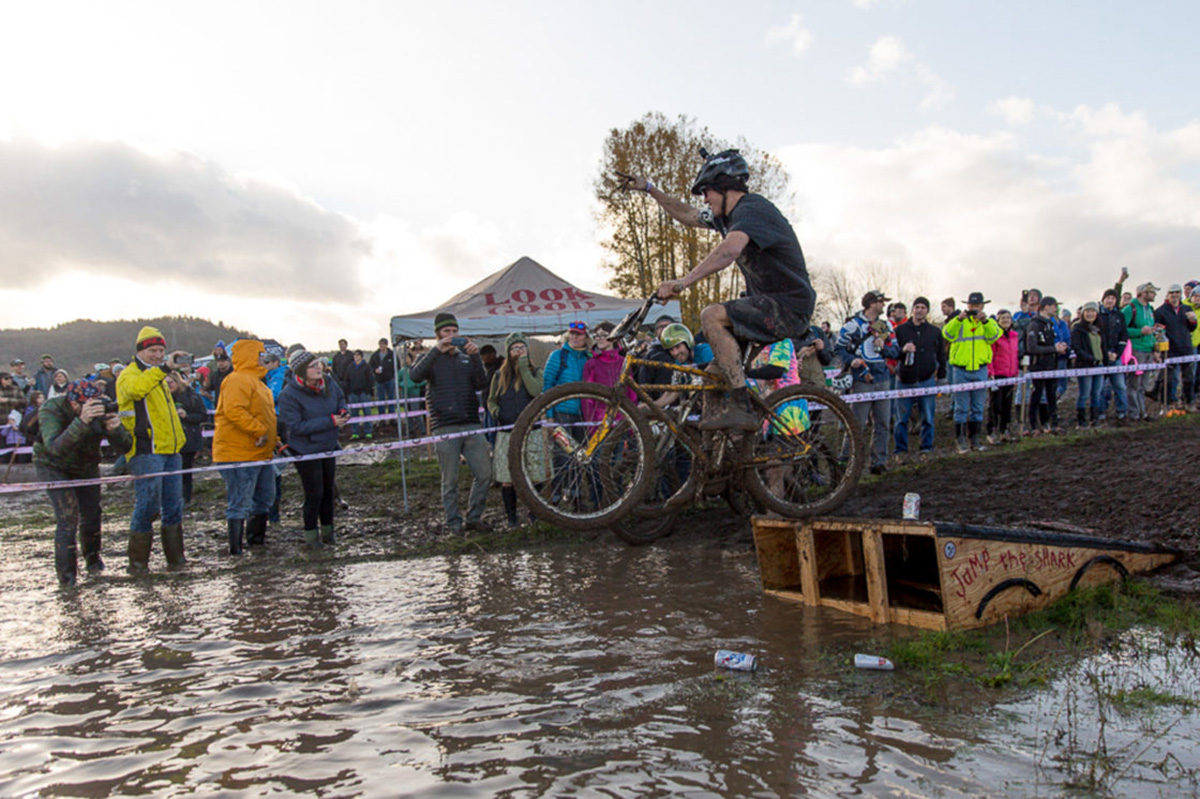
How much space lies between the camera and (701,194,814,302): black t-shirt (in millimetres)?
5199

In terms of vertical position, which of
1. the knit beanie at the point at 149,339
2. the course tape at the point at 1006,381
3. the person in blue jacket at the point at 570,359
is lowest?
the course tape at the point at 1006,381

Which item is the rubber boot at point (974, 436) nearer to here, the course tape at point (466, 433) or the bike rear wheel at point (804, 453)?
the course tape at point (466, 433)

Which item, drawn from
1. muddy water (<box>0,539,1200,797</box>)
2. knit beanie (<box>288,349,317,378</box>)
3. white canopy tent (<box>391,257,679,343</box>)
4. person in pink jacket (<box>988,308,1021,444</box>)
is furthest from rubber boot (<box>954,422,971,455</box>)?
knit beanie (<box>288,349,317,378</box>)

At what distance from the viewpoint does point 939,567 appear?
4.73 metres

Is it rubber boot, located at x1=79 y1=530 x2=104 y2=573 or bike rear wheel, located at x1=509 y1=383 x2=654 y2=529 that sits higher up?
bike rear wheel, located at x1=509 y1=383 x2=654 y2=529

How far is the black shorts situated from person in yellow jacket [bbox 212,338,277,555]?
18.4 feet

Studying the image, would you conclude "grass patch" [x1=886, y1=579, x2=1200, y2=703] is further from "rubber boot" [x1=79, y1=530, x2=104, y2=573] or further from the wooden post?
"rubber boot" [x1=79, y1=530, x2=104, y2=573]

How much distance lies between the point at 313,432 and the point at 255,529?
1322 millimetres

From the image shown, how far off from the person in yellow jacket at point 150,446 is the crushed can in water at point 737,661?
19.7 ft

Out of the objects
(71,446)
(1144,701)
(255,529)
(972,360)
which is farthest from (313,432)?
(972,360)

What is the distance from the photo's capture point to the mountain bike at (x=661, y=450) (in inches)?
204

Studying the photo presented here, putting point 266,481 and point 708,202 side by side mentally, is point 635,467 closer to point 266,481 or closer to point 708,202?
point 708,202

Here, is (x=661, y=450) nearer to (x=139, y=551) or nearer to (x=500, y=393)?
(x=500, y=393)

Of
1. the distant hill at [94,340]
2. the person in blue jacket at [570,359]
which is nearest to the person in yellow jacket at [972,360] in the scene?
the person in blue jacket at [570,359]
